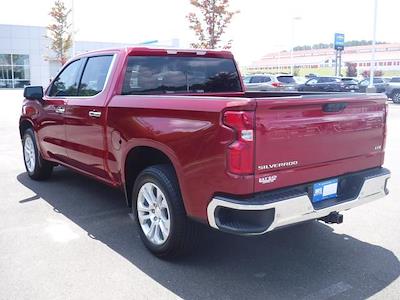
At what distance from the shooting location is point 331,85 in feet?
90.2

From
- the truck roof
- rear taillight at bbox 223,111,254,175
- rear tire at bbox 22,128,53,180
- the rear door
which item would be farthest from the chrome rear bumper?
rear tire at bbox 22,128,53,180

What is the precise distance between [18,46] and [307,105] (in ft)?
174

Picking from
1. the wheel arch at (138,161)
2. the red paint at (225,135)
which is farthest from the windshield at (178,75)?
the wheel arch at (138,161)

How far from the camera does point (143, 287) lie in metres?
3.59

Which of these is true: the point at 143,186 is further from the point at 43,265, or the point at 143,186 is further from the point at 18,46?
the point at 18,46

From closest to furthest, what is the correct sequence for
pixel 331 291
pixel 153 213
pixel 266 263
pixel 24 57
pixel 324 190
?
pixel 331 291 → pixel 324 190 → pixel 266 263 → pixel 153 213 → pixel 24 57

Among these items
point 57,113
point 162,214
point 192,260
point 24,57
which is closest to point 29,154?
point 57,113

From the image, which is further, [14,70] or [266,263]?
[14,70]

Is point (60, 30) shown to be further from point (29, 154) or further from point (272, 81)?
point (29, 154)

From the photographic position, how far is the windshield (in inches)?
191

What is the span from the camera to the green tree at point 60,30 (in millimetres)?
41156

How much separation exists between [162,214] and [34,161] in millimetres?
3612

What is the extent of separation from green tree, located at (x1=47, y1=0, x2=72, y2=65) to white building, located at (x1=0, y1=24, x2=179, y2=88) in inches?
258

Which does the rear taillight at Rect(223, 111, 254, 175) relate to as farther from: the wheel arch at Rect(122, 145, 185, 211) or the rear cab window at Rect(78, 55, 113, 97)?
the rear cab window at Rect(78, 55, 113, 97)
